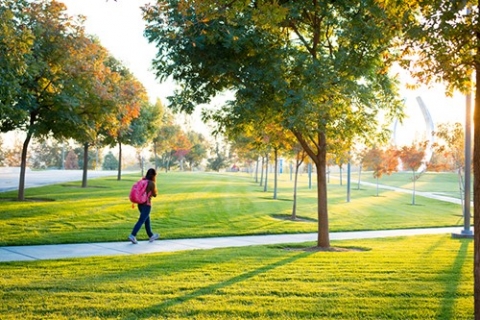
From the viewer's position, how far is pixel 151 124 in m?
36.8

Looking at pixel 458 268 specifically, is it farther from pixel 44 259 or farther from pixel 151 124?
pixel 151 124

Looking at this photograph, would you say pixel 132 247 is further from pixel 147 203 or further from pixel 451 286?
pixel 451 286

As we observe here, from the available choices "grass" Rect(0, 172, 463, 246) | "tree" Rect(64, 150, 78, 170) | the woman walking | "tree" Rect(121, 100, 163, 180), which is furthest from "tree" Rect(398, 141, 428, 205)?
"tree" Rect(64, 150, 78, 170)

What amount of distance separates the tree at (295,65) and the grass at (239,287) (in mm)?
2891

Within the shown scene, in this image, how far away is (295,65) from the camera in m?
11.9

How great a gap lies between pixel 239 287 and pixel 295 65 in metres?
5.65

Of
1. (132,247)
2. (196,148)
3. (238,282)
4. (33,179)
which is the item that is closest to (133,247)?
(132,247)

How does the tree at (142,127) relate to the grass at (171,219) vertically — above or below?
above

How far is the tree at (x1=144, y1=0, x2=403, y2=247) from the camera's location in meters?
10.5

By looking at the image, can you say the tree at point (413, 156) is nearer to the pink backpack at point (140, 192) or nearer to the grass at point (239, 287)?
the pink backpack at point (140, 192)

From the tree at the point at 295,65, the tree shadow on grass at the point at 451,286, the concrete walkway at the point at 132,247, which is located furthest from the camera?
the concrete walkway at the point at 132,247

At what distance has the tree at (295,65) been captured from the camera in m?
10.5

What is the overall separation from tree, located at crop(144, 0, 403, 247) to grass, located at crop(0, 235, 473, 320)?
2.89m

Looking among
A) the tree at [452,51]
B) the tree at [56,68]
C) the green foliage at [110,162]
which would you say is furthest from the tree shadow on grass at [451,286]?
the green foliage at [110,162]
